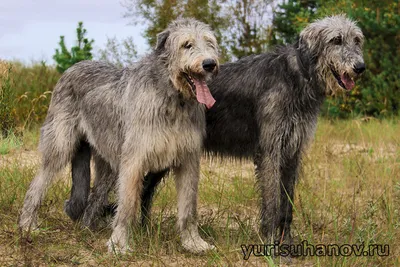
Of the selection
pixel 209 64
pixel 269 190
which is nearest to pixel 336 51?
pixel 209 64

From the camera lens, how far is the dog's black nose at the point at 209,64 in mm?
4914

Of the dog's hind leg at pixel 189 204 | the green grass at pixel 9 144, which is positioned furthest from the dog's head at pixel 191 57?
the green grass at pixel 9 144

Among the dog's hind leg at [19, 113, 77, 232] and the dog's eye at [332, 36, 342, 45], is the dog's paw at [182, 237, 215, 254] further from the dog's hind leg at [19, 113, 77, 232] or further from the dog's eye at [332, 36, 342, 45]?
the dog's eye at [332, 36, 342, 45]

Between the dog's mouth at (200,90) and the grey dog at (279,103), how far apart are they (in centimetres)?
89

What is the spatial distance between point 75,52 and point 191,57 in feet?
37.3

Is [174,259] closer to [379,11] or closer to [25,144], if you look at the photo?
[25,144]

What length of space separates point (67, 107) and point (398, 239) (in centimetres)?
334

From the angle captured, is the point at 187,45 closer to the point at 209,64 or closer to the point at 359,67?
the point at 209,64

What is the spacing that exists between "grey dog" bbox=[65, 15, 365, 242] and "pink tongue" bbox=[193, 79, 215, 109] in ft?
2.92

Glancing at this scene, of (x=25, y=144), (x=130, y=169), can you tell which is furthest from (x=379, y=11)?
(x=130, y=169)

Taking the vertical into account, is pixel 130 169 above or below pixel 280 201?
above

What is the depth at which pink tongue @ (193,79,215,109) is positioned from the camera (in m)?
5.02

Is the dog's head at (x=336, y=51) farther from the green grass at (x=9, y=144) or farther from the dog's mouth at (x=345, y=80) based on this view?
the green grass at (x=9, y=144)

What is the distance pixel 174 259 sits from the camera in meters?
5.24
